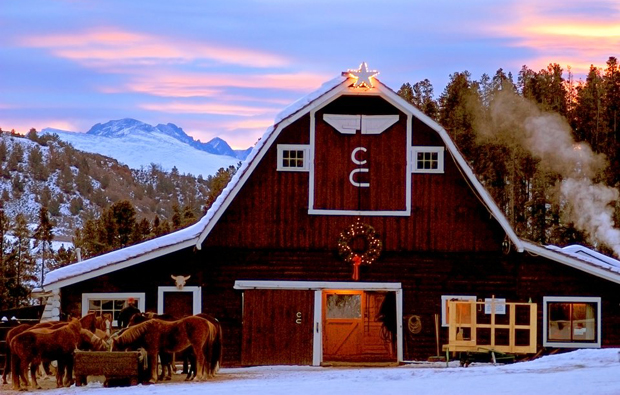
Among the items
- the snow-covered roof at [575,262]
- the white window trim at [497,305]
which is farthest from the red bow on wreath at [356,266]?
the snow-covered roof at [575,262]

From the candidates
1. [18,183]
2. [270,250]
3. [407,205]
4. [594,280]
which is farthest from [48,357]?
[18,183]

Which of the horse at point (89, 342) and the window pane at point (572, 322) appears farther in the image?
the window pane at point (572, 322)

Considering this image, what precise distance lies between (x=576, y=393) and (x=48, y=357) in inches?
413

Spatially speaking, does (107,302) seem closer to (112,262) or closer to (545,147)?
(112,262)

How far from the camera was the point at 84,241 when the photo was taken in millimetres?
61531

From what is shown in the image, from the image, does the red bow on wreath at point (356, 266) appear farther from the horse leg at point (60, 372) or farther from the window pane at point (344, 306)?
the window pane at point (344, 306)

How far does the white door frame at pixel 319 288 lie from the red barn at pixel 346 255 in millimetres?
28

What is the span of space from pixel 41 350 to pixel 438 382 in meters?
7.95

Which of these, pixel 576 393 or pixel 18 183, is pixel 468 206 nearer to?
pixel 576 393

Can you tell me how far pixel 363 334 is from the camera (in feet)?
109

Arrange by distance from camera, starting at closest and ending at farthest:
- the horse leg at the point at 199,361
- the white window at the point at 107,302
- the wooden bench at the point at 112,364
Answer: the wooden bench at the point at 112,364 < the horse leg at the point at 199,361 < the white window at the point at 107,302

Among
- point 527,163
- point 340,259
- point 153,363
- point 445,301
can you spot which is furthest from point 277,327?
point 527,163

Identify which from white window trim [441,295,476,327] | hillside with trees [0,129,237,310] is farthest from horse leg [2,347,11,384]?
hillside with trees [0,129,237,310]

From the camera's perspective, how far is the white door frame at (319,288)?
27.8 metres
